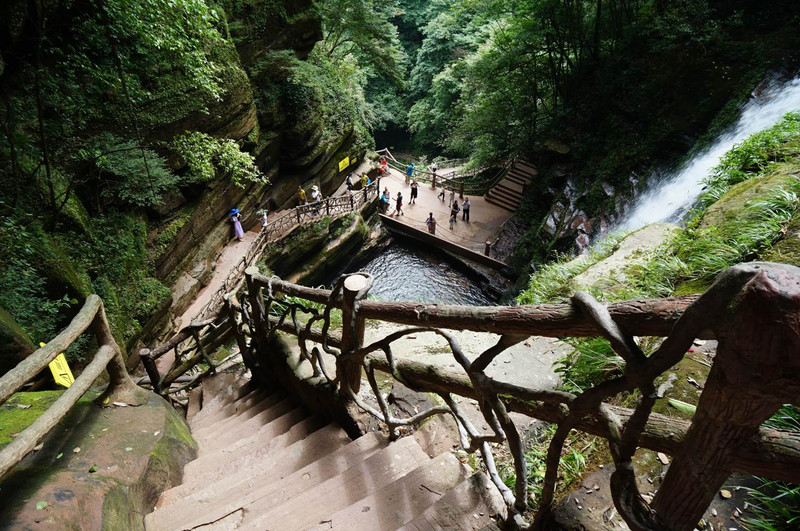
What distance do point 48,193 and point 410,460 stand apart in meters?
7.55

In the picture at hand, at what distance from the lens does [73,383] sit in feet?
8.23

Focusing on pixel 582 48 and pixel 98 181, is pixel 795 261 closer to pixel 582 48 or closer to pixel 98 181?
pixel 98 181

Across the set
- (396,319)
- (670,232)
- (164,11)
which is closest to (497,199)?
(670,232)

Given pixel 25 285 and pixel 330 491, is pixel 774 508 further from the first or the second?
pixel 25 285

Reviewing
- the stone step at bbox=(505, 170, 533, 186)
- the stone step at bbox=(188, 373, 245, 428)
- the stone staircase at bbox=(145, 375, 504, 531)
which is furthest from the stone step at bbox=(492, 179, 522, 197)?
the stone staircase at bbox=(145, 375, 504, 531)

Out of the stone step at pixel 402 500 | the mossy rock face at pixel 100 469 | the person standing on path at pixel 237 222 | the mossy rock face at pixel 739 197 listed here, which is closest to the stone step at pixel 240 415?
the mossy rock face at pixel 100 469

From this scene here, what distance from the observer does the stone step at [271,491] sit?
2.31 m

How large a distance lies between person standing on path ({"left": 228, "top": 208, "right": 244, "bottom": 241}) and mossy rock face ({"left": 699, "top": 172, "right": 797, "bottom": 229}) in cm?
1198

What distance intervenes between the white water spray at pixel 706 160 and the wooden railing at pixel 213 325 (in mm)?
9689

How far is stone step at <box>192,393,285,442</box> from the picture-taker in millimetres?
3977

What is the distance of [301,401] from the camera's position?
3.61 meters

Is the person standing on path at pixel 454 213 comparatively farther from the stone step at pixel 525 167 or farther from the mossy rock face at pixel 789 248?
the mossy rock face at pixel 789 248

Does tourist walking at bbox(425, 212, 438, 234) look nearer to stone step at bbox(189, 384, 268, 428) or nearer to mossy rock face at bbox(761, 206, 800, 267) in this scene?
stone step at bbox(189, 384, 268, 428)

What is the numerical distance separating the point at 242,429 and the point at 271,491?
1405 millimetres
